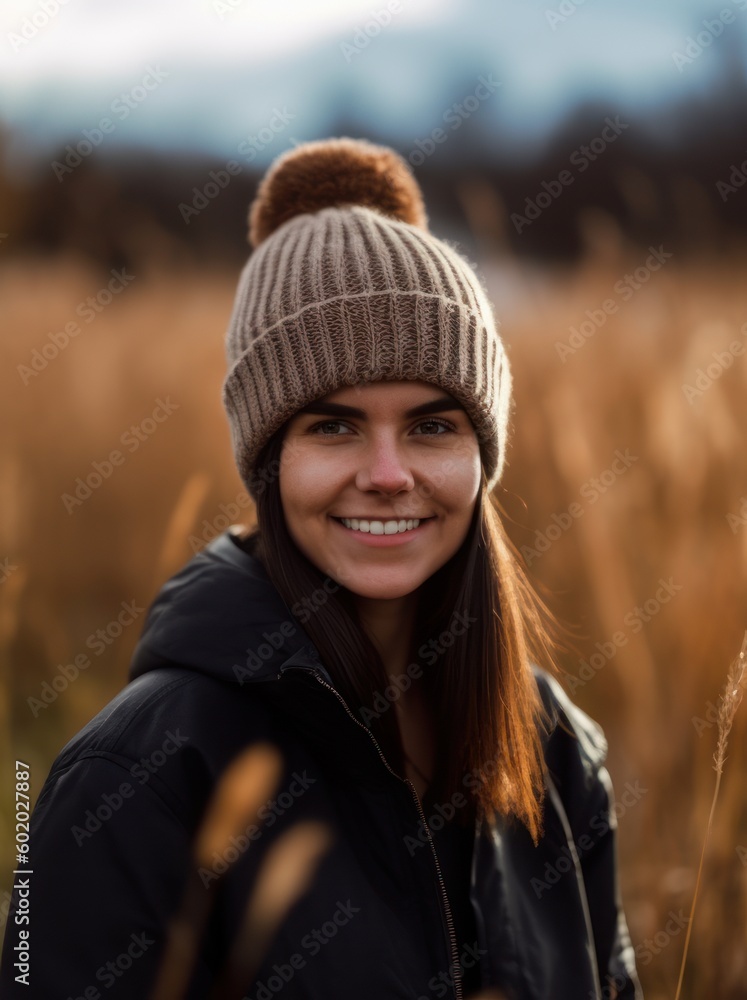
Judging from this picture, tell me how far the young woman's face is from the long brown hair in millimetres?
53

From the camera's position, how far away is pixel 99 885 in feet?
4.27

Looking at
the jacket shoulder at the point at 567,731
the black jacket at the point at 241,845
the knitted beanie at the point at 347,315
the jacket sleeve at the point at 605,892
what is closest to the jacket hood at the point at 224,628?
the black jacket at the point at 241,845

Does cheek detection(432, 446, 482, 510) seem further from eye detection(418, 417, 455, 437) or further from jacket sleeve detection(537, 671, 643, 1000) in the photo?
jacket sleeve detection(537, 671, 643, 1000)

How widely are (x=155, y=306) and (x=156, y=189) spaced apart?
7769 millimetres

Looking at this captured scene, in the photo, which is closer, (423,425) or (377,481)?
(377,481)

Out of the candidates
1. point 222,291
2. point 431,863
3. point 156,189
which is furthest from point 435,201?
point 431,863

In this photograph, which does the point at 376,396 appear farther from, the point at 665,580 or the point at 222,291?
the point at 222,291

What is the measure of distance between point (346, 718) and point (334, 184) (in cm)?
104

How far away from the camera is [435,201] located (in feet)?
55.0

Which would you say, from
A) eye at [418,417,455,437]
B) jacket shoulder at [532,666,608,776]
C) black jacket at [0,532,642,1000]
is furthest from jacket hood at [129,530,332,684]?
jacket shoulder at [532,666,608,776]

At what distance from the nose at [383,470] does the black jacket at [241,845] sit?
24 cm

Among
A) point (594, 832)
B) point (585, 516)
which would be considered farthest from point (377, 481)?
point (585, 516)

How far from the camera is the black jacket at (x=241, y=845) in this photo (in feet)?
4.27

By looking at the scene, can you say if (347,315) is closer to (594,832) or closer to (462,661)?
(462,661)
